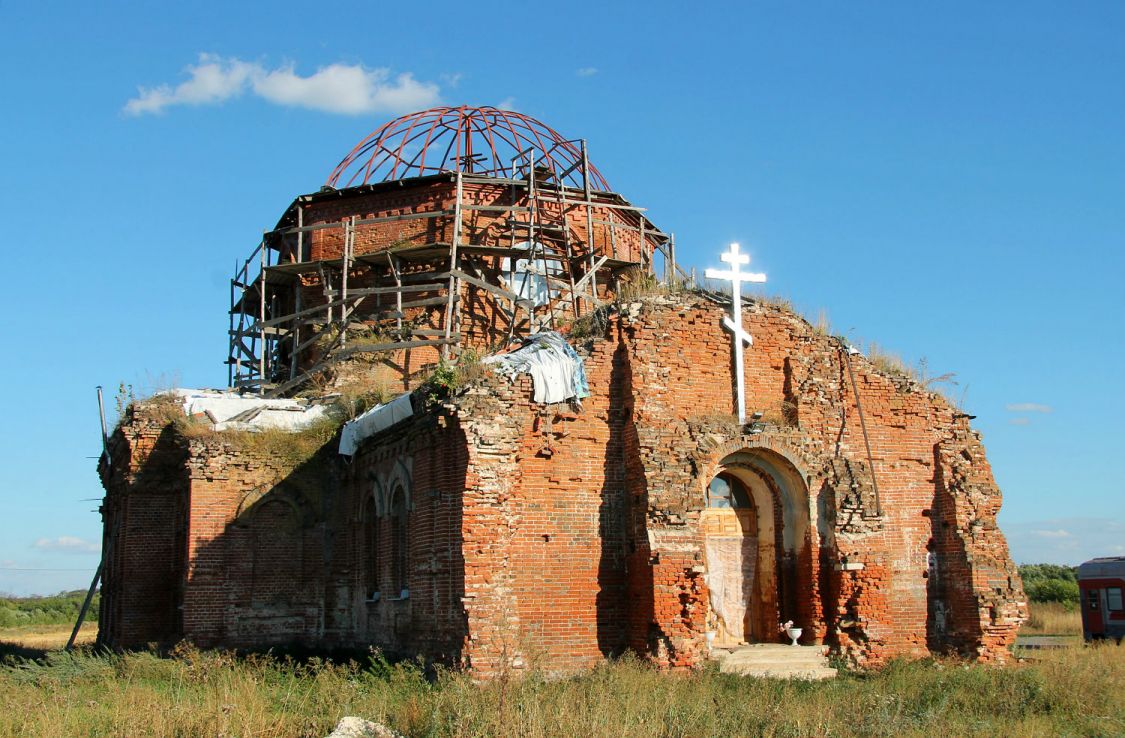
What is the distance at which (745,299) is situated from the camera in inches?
676

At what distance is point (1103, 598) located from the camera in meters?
27.3

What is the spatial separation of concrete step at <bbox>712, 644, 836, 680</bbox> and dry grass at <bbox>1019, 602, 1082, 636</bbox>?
18434mm

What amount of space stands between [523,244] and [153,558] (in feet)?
33.1

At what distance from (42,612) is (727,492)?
49803mm

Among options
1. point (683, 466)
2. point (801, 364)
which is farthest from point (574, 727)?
point (801, 364)

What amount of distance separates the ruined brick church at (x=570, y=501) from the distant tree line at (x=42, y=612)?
3023 cm

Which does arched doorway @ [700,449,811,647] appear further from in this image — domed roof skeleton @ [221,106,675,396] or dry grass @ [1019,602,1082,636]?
dry grass @ [1019,602,1082,636]

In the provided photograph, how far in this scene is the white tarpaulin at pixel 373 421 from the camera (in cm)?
1726

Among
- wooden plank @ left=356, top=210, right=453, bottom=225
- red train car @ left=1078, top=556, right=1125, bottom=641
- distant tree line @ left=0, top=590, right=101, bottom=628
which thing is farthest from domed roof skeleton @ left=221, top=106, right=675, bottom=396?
distant tree line @ left=0, top=590, right=101, bottom=628

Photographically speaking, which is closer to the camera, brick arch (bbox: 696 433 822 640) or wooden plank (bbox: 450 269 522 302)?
brick arch (bbox: 696 433 822 640)

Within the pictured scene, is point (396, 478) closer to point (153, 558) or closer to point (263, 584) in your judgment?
point (263, 584)

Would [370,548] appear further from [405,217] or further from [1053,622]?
[1053,622]

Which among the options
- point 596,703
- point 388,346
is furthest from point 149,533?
point 596,703

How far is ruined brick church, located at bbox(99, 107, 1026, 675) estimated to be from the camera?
1498 cm
